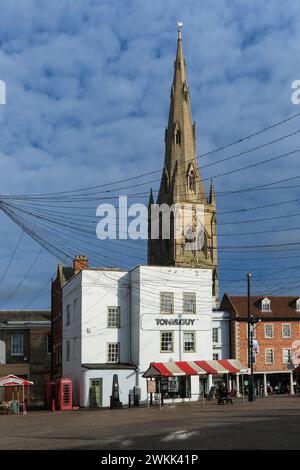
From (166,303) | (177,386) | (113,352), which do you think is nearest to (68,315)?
(113,352)

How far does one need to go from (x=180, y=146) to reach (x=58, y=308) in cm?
6691

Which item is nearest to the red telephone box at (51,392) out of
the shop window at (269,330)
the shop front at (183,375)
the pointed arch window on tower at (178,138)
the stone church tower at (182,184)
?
the shop front at (183,375)

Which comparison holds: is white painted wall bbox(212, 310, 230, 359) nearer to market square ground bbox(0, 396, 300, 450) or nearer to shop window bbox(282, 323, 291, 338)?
shop window bbox(282, 323, 291, 338)

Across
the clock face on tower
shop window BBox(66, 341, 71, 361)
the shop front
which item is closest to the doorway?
the shop front

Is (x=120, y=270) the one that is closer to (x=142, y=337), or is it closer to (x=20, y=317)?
(x=142, y=337)

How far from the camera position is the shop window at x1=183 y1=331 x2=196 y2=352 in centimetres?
5228

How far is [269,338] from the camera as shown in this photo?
70250 mm

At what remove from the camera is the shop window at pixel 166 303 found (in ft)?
172

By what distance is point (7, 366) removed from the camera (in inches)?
2505

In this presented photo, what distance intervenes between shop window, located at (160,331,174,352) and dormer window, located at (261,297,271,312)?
22198 millimetres

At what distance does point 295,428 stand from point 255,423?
2.81m

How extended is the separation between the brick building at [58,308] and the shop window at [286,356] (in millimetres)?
24023

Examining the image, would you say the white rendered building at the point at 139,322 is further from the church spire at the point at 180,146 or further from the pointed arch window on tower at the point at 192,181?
the pointed arch window on tower at the point at 192,181
